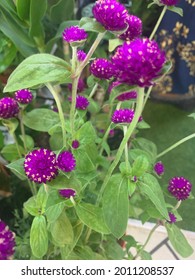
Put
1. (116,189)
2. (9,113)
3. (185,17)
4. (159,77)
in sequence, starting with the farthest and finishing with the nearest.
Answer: (185,17) → (9,113) → (116,189) → (159,77)

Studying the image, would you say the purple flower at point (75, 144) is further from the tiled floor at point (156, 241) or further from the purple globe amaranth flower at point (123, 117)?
the tiled floor at point (156, 241)

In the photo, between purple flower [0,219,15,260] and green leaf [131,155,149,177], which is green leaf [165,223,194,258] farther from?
purple flower [0,219,15,260]

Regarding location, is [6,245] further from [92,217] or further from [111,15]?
[111,15]

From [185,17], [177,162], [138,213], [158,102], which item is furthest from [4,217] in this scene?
[185,17]

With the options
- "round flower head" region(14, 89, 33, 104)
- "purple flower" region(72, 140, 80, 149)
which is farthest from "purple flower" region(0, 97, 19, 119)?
"purple flower" region(72, 140, 80, 149)

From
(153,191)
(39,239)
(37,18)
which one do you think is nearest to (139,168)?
(153,191)

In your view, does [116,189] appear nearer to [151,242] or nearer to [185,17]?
[151,242]
